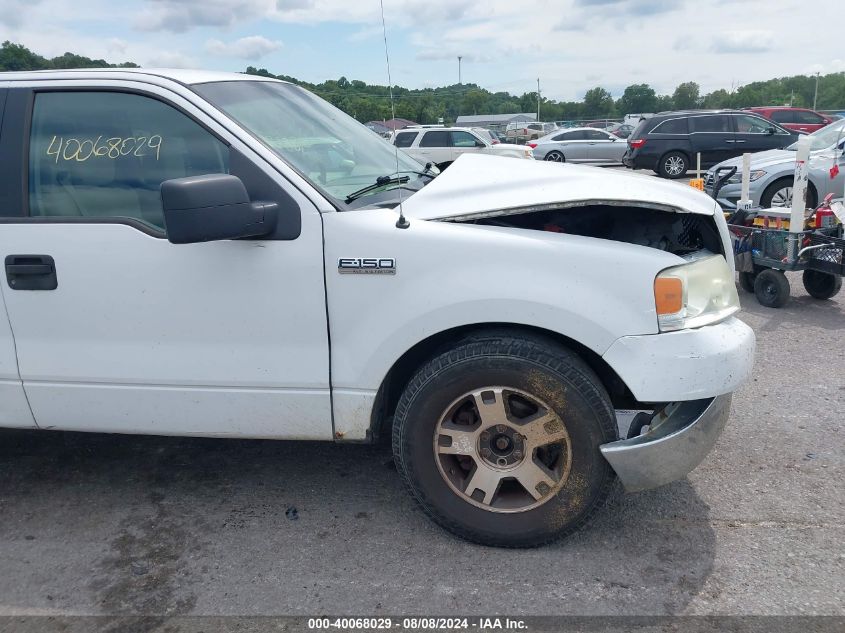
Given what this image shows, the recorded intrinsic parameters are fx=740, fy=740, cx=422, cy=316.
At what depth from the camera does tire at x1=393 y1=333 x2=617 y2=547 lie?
9.20 ft

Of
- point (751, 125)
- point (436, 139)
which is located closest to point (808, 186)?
point (751, 125)

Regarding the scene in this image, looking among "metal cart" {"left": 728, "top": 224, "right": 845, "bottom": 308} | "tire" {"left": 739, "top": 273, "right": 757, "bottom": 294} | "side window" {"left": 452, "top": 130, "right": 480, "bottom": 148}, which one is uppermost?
"side window" {"left": 452, "top": 130, "right": 480, "bottom": 148}

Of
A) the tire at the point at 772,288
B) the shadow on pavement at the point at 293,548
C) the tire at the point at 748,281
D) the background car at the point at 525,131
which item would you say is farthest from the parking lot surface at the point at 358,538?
the background car at the point at 525,131

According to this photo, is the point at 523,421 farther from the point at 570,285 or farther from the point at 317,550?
the point at 317,550

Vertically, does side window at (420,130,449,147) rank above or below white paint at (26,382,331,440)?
above

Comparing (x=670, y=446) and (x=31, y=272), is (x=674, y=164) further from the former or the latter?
(x=31, y=272)

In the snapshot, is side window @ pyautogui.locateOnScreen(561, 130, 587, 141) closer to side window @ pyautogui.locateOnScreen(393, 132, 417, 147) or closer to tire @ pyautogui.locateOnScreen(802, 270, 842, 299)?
side window @ pyautogui.locateOnScreen(393, 132, 417, 147)

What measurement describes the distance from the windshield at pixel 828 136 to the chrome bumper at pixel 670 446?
948 cm

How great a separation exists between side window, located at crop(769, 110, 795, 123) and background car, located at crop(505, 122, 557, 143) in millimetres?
13153

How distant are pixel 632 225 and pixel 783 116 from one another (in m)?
25.7

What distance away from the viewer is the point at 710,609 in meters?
2.65

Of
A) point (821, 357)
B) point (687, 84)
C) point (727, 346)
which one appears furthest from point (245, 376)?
point (687, 84)

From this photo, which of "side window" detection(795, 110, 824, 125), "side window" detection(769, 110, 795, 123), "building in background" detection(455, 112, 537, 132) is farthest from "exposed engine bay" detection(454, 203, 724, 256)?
"building in background" detection(455, 112, 537, 132)

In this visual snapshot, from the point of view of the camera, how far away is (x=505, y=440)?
2.93 meters
